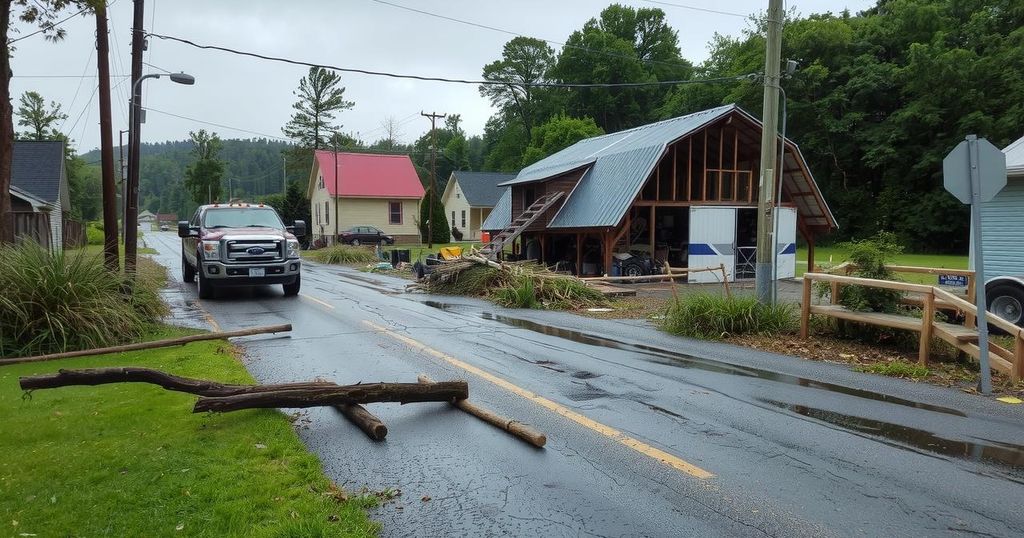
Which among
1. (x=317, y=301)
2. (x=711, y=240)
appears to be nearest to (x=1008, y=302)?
(x=711, y=240)

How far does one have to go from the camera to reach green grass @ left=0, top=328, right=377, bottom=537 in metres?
3.54

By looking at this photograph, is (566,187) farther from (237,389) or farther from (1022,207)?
(237,389)

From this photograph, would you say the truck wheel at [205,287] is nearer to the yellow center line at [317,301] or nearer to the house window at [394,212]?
the yellow center line at [317,301]

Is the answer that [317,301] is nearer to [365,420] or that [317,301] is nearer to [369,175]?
[365,420]

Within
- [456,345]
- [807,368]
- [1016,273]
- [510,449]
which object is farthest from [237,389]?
[1016,273]

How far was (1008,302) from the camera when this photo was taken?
10.9 meters

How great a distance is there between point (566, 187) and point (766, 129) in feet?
47.3

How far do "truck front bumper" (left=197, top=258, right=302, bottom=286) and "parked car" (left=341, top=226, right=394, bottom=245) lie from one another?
2885 cm

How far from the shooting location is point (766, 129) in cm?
1132

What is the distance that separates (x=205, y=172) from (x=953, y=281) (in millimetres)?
80065

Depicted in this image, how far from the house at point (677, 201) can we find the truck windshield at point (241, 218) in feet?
33.9

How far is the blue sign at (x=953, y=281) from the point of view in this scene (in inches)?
409

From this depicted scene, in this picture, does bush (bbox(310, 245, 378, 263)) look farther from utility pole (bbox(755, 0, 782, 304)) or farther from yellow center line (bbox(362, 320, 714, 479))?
yellow center line (bbox(362, 320, 714, 479))

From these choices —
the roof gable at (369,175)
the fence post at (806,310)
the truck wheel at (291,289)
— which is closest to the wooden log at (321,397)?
the fence post at (806,310)
